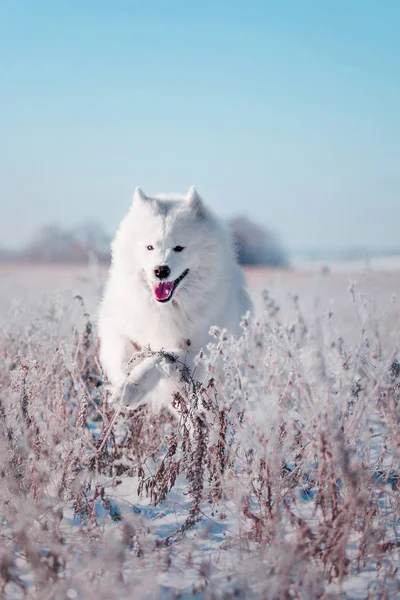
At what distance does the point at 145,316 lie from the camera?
362 centimetres

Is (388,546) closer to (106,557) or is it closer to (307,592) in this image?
(307,592)

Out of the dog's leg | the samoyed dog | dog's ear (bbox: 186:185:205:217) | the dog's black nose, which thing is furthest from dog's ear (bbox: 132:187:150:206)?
the dog's leg

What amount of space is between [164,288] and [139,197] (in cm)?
71

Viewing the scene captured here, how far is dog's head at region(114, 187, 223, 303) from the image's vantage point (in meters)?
3.51

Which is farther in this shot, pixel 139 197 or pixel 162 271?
pixel 139 197

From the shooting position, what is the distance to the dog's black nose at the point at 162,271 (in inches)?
135

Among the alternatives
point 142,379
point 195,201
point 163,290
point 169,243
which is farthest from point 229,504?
point 195,201

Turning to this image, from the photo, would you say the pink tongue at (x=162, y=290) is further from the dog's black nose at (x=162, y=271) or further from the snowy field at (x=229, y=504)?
the snowy field at (x=229, y=504)

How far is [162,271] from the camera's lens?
3436 mm

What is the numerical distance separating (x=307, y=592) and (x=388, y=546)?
543 millimetres

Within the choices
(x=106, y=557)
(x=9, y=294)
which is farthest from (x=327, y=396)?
(x=9, y=294)

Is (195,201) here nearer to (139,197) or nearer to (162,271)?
(139,197)

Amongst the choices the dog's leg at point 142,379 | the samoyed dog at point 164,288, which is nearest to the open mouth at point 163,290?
the samoyed dog at point 164,288

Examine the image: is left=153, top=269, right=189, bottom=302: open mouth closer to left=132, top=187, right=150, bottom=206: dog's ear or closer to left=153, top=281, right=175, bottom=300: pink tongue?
left=153, top=281, right=175, bottom=300: pink tongue
